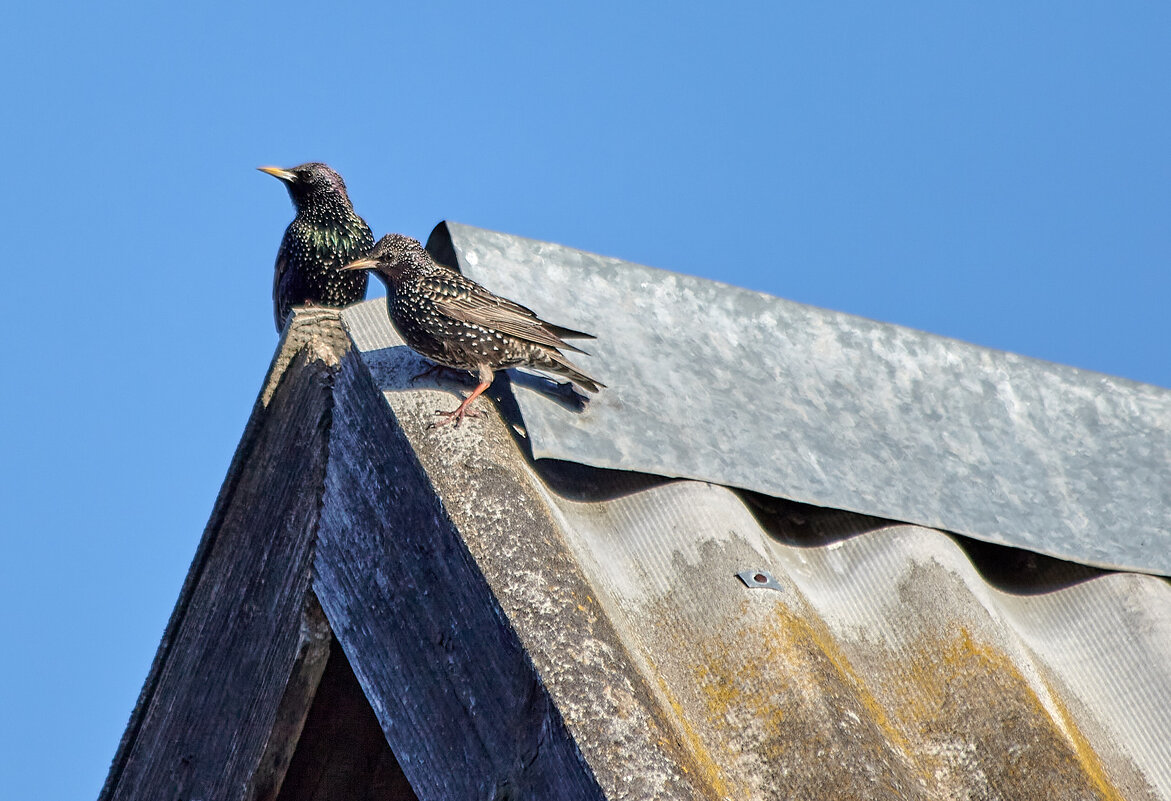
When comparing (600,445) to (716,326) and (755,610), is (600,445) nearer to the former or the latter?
(755,610)

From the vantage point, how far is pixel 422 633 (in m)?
2.57

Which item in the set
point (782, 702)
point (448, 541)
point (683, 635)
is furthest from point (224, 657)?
point (782, 702)

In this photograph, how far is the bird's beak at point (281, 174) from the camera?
5789mm

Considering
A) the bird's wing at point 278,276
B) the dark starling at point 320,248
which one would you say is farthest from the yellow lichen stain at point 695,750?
the bird's wing at point 278,276

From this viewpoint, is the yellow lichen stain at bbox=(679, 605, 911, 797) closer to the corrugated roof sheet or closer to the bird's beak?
the corrugated roof sheet

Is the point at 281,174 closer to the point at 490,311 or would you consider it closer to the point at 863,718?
the point at 490,311

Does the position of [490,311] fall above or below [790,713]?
above

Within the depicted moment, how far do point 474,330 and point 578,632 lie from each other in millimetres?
1085

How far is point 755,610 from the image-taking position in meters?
2.66

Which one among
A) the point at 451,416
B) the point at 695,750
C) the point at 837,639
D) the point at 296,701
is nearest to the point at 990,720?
the point at 837,639

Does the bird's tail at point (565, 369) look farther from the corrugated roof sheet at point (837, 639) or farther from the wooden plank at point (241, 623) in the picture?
the wooden plank at point (241, 623)

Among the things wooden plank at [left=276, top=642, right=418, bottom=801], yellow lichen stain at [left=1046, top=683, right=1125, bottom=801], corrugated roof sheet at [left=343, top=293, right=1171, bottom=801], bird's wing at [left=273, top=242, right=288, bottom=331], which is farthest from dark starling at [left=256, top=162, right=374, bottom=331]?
yellow lichen stain at [left=1046, top=683, right=1125, bottom=801]

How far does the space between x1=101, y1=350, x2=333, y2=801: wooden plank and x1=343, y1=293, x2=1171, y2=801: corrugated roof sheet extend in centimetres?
26

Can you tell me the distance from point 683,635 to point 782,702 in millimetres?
246
